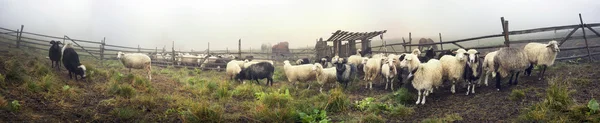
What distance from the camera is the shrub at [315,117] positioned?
5.34 m

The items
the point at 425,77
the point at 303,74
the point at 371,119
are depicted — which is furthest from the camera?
the point at 303,74

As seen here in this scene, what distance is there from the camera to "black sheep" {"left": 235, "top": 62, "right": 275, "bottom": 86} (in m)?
11.6

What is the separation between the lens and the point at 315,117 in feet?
18.6

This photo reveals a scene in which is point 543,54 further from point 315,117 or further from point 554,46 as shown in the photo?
point 315,117

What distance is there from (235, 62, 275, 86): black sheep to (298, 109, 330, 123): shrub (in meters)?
5.79

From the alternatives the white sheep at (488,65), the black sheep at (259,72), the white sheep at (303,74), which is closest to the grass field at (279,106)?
the white sheep at (488,65)

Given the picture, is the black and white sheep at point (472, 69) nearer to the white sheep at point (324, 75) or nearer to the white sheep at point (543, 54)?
the white sheep at point (543, 54)

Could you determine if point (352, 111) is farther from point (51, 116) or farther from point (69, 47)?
point (69, 47)

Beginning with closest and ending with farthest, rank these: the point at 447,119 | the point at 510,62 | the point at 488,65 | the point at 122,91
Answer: the point at 447,119
the point at 122,91
the point at 510,62
the point at 488,65

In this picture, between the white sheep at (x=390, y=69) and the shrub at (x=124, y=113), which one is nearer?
the shrub at (x=124, y=113)

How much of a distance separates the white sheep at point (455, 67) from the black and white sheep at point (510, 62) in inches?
34.3

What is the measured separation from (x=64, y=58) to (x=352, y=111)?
9.18 meters

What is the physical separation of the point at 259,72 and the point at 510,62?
27.6 ft

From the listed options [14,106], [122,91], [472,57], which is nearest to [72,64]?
[122,91]
